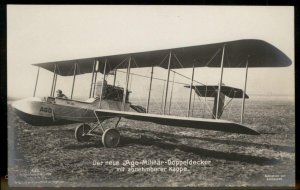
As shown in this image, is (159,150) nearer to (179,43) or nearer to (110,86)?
(110,86)

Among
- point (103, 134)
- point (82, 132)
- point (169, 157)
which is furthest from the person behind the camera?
point (82, 132)

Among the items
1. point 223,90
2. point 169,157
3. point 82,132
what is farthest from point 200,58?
point 82,132

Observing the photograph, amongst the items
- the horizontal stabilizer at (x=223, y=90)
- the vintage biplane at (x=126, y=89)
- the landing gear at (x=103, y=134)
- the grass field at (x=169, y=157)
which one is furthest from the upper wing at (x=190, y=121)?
the horizontal stabilizer at (x=223, y=90)

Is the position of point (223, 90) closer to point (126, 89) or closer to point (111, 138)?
point (126, 89)

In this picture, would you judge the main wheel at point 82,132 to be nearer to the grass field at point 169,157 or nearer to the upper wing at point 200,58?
the grass field at point 169,157

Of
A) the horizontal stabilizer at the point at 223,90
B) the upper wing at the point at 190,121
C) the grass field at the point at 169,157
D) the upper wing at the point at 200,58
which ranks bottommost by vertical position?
the grass field at the point at 169,157

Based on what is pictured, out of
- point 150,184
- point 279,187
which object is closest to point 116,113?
point 150,184

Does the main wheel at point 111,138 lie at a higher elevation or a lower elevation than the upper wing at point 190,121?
lower

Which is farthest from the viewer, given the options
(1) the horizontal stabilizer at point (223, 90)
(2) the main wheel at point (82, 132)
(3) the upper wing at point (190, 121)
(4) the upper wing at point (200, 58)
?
(2) the main wheel at point (82, 132)
